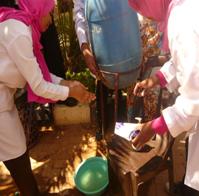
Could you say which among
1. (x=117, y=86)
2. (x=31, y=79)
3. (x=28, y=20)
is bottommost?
(x=117, y=86)

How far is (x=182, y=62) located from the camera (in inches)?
53.8

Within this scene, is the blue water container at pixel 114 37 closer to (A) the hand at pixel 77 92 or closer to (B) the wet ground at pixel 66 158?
(A) the hand at pixel 77 92

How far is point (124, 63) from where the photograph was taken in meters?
2.33

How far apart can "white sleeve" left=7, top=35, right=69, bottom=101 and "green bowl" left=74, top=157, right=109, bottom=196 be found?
2.57 feet

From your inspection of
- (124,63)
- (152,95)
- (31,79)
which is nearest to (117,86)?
(124,63)

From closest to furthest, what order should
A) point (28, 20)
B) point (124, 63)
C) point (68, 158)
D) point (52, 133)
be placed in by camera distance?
point (28, 20), point (124, 63), point (68, 158), point (52, 133)

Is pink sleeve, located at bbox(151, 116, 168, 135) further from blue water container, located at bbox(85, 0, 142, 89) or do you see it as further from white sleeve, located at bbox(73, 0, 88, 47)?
white sleeve, located at bbox(73, 0, 88, 47)

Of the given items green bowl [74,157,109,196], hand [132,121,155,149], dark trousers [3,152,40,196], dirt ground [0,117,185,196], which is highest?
hand [132,121,155,149]

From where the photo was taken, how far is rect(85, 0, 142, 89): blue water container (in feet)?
7.15

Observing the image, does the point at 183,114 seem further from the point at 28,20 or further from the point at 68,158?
the point at 68,158

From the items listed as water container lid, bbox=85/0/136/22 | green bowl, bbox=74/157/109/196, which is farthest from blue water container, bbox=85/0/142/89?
green bowl, bbox=74/157/109/196

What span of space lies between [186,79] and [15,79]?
38.8 inches

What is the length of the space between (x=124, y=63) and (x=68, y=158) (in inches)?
44.9

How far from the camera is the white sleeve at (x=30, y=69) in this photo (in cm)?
174
